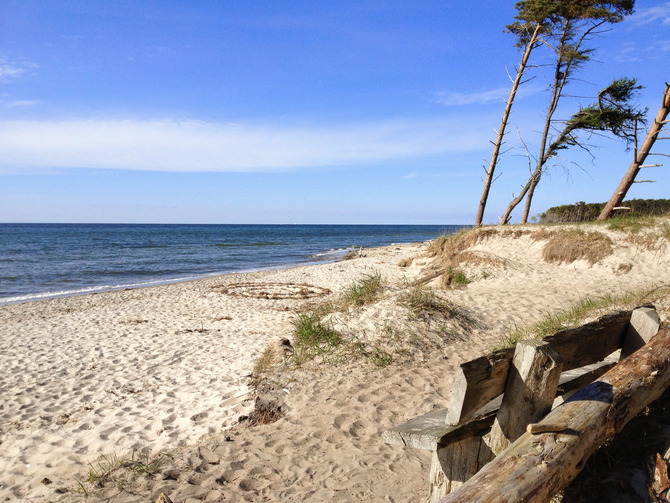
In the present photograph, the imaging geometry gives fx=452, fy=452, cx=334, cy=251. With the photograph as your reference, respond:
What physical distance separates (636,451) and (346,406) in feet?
10.3

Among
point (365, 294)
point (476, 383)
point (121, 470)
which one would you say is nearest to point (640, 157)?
point (365, 294)

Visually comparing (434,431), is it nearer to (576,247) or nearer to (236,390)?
(236,390)

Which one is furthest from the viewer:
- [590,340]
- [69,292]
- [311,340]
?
[69,292]

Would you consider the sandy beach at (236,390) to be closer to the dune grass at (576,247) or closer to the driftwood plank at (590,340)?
the dune grass at (576,247)

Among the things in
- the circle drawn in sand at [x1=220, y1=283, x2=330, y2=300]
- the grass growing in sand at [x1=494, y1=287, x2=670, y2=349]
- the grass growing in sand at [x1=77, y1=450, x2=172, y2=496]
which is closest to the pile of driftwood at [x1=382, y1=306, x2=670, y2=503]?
the grass growing in sand at [x1=77, y1=450, x2=172, y2=496]

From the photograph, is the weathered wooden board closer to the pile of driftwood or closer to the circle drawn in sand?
the pile of driftwood

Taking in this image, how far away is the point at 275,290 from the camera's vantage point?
17.2 m

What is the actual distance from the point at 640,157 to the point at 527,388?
54.9ft

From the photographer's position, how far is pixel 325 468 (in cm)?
436

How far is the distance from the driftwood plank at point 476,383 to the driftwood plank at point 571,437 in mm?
287

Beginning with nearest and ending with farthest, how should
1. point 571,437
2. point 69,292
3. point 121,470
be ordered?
point 571,437 < point 121,470 < point 69,292

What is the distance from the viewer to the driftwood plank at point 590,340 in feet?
10.9

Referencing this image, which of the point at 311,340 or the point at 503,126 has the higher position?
the point at 503,126

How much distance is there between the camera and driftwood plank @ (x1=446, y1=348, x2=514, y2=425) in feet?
8.23
